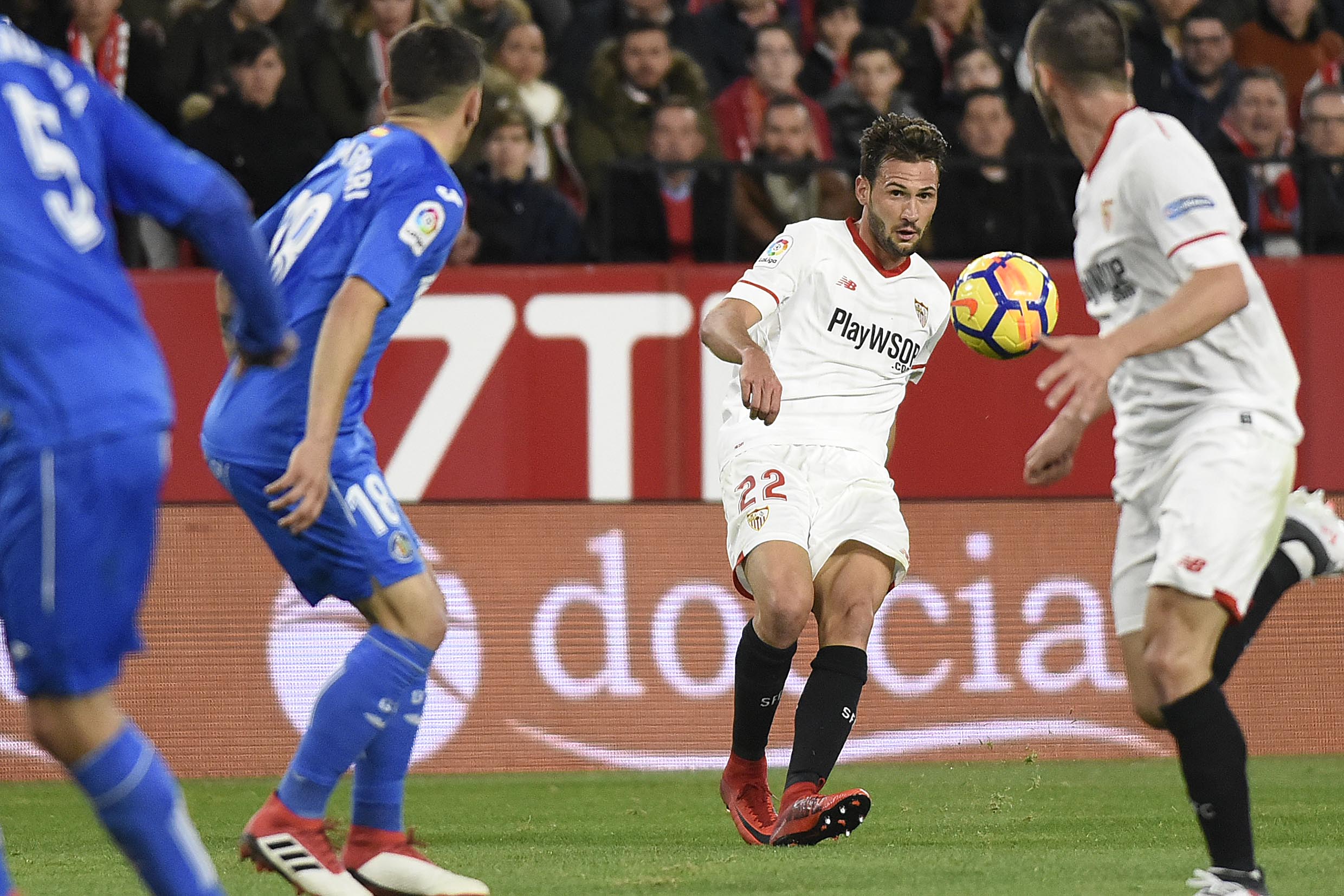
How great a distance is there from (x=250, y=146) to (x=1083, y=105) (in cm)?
616

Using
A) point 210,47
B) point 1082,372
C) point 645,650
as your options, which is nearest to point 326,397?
point 1082,372

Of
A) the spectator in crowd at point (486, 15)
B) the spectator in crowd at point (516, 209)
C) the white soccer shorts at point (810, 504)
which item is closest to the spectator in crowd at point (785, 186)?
→ the spectator in crowd at point (516, 209)

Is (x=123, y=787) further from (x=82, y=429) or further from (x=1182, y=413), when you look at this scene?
(x=1182, y=413)

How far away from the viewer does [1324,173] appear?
33.0 ft

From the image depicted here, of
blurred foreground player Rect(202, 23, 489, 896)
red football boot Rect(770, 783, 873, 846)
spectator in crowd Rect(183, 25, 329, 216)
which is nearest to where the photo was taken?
blurred foreground player Rect(202, 23, 489, 896)

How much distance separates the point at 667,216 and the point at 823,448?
3.94 meters

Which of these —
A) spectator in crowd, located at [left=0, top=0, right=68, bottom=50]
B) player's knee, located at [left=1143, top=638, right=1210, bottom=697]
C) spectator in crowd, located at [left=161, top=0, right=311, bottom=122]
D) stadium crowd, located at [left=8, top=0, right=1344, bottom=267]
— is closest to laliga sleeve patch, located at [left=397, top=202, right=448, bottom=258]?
player's knee, located at [left=1143, top=638, right=1210, bottom=697]

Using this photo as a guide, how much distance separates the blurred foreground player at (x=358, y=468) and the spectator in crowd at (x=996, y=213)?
564cm

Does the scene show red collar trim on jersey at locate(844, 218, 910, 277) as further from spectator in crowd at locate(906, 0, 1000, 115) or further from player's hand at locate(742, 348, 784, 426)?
spectator in crowd at locate(906, 0, 1000, 115)

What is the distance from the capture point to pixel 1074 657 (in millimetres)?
8297

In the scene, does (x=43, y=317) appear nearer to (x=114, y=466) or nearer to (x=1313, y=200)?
(x=114, y=466)

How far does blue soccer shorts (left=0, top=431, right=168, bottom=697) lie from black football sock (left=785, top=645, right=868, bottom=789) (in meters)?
2.82

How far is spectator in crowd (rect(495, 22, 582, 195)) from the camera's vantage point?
10477 millimetres

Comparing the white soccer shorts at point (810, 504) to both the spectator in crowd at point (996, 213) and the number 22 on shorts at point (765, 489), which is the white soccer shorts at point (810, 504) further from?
the spectator in crowd at point (996, 213)
